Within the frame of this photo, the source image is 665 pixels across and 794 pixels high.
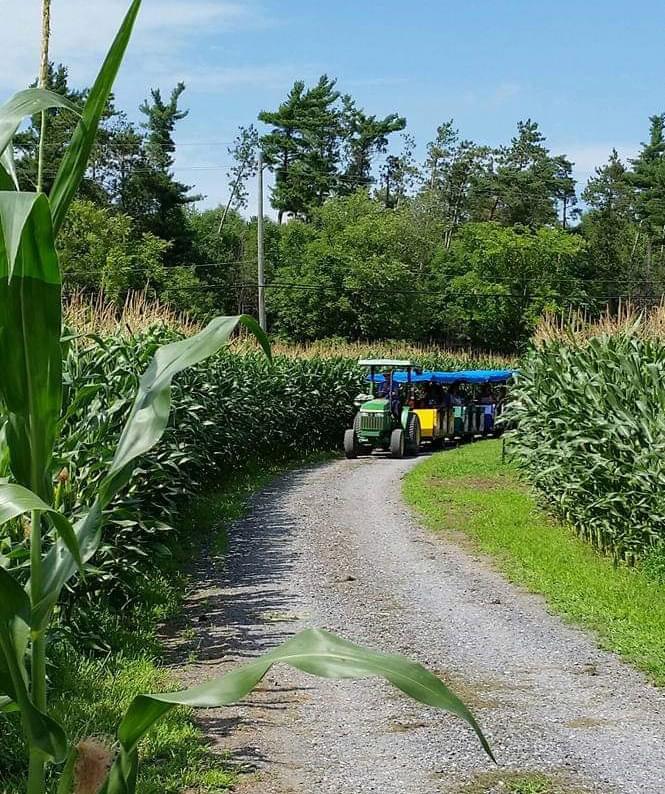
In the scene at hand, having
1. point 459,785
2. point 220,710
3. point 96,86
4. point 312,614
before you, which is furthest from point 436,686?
point 312,614

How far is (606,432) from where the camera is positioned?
32.6 ft

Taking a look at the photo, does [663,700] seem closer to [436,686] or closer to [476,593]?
[476,593]

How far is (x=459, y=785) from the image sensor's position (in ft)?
15.6

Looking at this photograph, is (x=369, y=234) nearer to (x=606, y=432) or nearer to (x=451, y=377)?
(x=451, y=377)

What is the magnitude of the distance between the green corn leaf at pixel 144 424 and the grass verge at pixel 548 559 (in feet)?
18.5

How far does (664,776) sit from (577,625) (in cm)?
291

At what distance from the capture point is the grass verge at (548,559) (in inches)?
295

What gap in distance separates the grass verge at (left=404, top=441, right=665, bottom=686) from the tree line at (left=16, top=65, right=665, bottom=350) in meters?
21.9

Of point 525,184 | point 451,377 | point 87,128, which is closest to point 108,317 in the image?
point 87,128

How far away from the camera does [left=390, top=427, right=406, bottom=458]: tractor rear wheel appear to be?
2114cm

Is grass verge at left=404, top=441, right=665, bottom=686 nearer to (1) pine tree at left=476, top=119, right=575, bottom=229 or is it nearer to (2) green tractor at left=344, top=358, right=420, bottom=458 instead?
(2) green tractor at left=344, top=358, right=420, bottom=458

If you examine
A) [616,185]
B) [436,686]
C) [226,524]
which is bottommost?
[226,524]

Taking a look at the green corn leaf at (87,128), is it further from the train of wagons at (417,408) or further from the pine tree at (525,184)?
the pine tree at (525,184)

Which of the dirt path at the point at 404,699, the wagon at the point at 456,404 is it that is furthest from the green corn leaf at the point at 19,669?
the wagon at the point at 456,404
